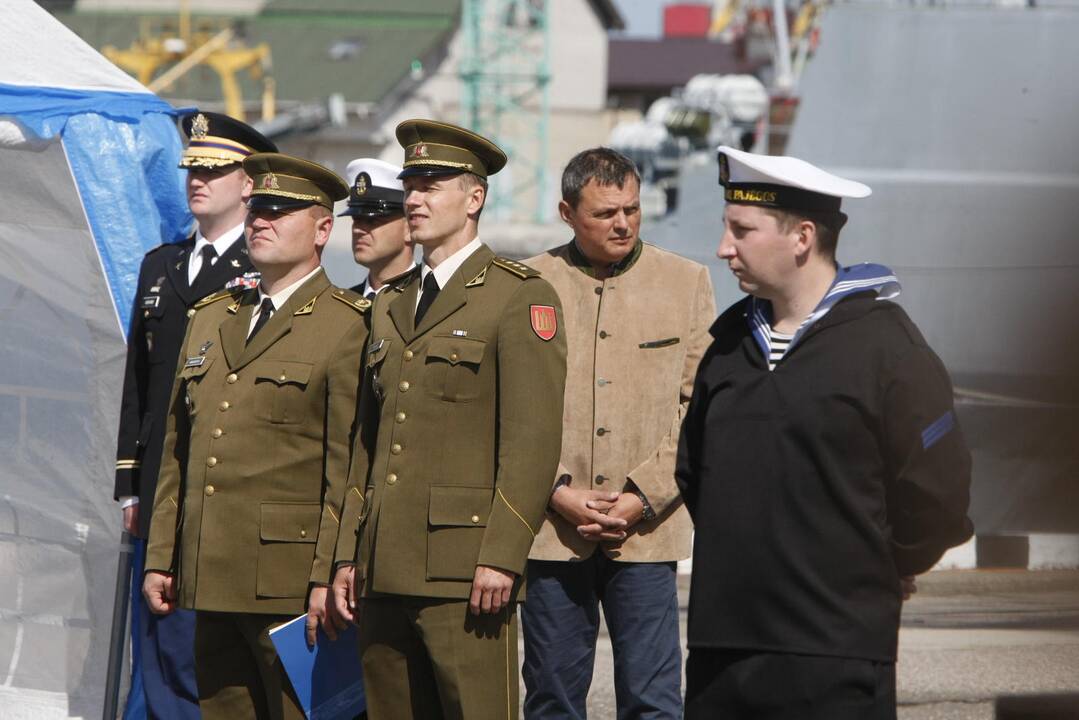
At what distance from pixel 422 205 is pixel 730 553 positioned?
1.17 meters

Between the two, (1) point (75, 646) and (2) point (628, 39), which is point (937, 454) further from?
(2) point (628, 39)

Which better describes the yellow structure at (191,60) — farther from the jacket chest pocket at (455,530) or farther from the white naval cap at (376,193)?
the jacket chest pocket at (455,530)

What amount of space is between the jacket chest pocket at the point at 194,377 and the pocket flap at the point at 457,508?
2.72 feet

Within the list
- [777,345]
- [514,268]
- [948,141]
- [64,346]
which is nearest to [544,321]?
[514,268]

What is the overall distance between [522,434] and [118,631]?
78.9 inches

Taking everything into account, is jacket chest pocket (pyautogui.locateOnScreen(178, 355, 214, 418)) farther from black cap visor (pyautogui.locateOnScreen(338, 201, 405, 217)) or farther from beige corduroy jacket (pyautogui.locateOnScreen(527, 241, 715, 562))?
beige corduroy jacket (pyautogui.locateOnScreen(527, 241, 715, 562))

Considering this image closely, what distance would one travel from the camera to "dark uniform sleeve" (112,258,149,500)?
4465mm

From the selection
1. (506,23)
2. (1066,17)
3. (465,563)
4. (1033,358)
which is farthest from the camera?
(506,23)

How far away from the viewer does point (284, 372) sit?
373 cm

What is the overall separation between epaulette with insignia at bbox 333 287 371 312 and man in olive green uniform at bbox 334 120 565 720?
1.14 ft

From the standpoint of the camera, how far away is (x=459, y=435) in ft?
11.0

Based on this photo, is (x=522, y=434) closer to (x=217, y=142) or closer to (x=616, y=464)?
(x=616, y=464)

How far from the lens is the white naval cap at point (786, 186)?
2793 mm

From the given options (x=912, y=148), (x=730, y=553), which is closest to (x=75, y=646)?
(x=730, y=553)
